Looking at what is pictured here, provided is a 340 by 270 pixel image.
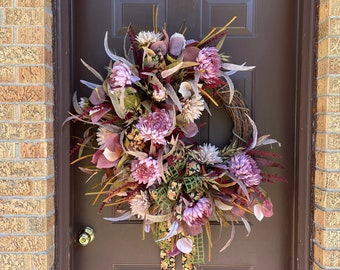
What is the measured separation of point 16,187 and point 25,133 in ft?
0.71

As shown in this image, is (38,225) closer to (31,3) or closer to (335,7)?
(31,3)

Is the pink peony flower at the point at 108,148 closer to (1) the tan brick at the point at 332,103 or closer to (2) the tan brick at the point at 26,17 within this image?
(2) the tan brick at the point at 26,17

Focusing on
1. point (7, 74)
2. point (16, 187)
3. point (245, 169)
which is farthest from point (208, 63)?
point (16, 187)

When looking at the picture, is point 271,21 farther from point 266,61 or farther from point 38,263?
point 38,263

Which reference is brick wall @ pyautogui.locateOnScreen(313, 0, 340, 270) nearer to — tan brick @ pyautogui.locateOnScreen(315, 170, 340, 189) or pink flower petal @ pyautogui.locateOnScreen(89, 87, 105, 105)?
tan brick @ pyautogui.locateOnScreen(315, 170, 340, 189)

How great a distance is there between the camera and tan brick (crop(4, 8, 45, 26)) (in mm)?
1326

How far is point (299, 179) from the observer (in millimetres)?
1511

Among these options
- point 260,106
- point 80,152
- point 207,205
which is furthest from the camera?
point 260,106

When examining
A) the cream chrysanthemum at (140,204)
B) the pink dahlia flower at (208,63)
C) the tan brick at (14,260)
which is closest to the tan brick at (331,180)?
the pink dahlia flower at (208,63)

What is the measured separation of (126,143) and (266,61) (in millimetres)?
731

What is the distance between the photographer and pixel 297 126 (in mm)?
1530

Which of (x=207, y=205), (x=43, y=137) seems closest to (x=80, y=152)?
(x=43, y=137)

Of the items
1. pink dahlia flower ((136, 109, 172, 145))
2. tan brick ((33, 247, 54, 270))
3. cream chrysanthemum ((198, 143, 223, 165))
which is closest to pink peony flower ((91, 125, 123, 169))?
pink dahlia flower ((136, 109, 172, 145))

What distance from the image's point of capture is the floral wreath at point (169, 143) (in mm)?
1315
